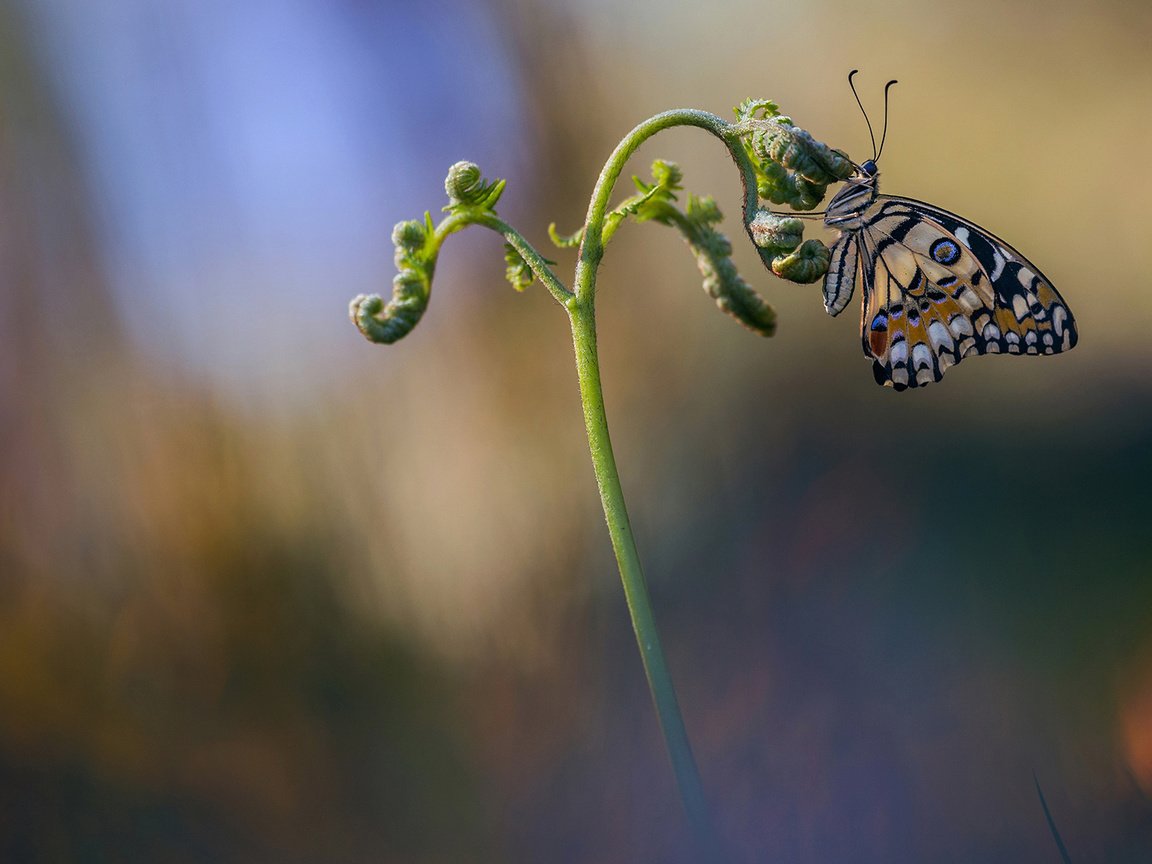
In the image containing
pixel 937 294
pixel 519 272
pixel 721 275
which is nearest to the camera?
pixel 721 275

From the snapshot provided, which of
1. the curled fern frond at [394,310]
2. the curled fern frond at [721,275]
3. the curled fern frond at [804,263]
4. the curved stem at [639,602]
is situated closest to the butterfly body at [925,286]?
the curled fern frond at [804,263]

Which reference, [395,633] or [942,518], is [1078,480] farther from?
[395,633]

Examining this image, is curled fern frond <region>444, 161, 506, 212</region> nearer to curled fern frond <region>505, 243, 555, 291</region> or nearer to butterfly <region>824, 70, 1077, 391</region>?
curled fern frond <region>505, 243, 555, 291</region>

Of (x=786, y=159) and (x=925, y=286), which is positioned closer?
(x=786, y=159)

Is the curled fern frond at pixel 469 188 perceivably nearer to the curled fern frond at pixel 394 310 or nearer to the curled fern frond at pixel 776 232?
the curled fern frond at pixel 394 310

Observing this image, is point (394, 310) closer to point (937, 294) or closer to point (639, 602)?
point (639, 602)

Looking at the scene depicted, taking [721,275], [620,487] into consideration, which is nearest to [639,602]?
[620,487]

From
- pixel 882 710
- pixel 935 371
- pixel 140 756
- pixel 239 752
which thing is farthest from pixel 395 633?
pixel 935 371
